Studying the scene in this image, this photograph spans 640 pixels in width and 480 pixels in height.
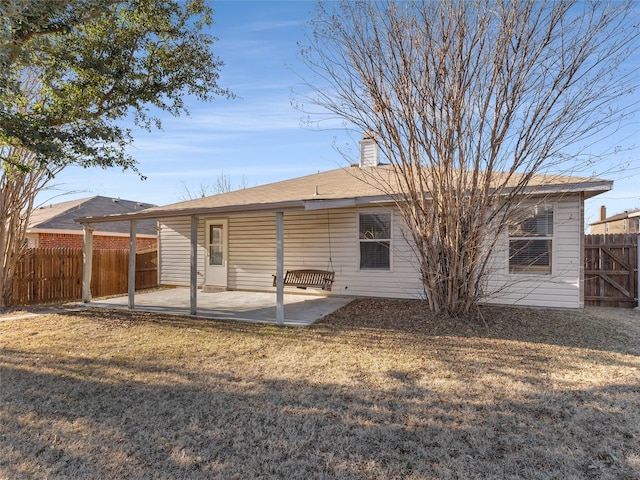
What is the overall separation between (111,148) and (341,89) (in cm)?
493

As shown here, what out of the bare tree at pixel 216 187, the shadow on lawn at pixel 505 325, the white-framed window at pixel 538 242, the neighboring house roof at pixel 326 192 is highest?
the bare tree at pixel 216 187

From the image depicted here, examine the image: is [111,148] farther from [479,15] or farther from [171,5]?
[479,15]

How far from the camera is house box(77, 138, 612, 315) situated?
7.66 meters

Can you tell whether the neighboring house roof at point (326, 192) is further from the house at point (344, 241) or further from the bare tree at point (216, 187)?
the bare tree at point (216, 187)

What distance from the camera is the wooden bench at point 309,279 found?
932cm

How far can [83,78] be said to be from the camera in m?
7.05

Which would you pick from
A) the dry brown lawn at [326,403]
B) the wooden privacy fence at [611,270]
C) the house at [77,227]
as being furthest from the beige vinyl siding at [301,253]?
the house at [77,227]

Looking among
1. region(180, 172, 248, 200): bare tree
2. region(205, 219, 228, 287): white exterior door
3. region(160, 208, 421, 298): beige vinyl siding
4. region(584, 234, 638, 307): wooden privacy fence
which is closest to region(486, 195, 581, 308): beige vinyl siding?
region(584, 234, 638, 307): wooden privacy fence

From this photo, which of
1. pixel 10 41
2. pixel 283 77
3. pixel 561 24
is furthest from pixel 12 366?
pixel 561 24

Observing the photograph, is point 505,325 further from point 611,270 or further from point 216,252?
point 216,252

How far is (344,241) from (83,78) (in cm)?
661

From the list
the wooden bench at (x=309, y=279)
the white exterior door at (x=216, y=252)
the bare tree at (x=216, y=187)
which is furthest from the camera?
the bare tree at (x=216, y=187)

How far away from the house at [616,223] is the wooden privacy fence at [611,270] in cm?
1806

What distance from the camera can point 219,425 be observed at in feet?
10.4
